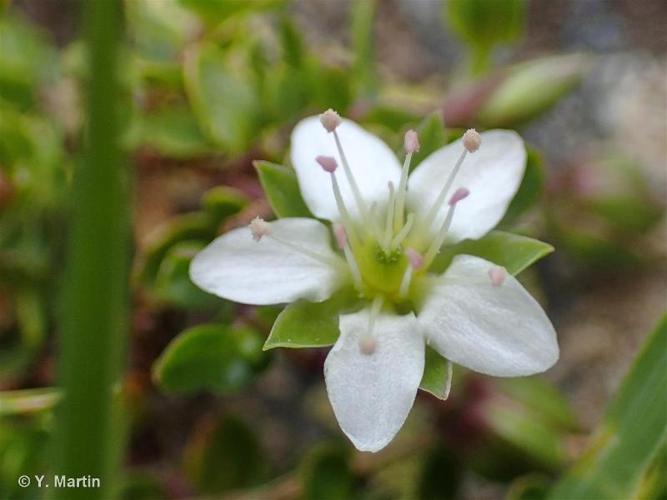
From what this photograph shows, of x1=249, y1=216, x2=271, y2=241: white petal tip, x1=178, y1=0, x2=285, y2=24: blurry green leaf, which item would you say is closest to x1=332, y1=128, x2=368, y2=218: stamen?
x1=249, y1=216, x2=271, y2=241: white petal tip

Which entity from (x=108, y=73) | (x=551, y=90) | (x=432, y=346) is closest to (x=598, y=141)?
(x=551, y=90)

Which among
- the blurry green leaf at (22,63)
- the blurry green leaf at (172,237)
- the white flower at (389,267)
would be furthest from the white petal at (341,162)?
the blurry green leaf at (22,63)

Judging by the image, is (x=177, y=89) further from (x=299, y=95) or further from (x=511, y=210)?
(x=511, y=210)

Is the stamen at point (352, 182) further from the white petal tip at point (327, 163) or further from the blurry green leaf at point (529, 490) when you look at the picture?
the blurry green leaf at point (529, 490)

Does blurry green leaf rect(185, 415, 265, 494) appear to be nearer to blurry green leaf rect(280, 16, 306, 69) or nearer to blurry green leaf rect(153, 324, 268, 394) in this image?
blurry green leaf rect(153, 324, 268, 394)

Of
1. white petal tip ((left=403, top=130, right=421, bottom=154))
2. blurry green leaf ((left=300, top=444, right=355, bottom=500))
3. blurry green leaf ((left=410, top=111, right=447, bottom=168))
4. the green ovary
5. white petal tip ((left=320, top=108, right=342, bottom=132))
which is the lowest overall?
blurry green leaf ((left=300, top=444, right=355, bottom=500))

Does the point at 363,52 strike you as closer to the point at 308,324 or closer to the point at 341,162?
the point at 341,162

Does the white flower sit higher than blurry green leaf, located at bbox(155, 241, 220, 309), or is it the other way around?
the white flower
